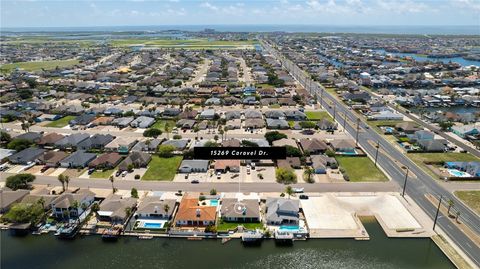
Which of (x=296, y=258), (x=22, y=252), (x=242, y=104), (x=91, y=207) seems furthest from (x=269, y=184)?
(x=242, y=104)

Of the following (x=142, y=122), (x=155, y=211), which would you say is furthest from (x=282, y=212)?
(x=142, y=122)

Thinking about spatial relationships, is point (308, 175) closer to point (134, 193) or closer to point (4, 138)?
point (134, 193)

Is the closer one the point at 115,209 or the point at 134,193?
the point at 115,209

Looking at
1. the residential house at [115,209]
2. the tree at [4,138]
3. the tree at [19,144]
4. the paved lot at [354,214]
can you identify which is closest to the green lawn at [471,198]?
the paved lot at [354,214]

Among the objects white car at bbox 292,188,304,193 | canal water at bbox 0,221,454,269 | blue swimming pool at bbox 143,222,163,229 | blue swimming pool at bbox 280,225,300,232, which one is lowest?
canal water at bbox 0,221,454,269

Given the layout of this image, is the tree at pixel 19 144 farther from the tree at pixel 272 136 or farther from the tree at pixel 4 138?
the tree at pixel 272 136

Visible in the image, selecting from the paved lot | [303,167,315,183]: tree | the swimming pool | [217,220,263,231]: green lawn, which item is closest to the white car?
the paved lot

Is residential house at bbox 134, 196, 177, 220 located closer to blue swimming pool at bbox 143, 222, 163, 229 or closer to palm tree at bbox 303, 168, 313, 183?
blue swimming pool at bbox 143, 222, 163, 229
